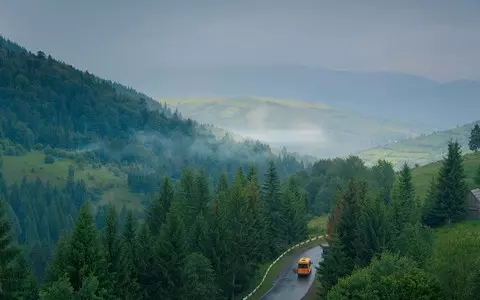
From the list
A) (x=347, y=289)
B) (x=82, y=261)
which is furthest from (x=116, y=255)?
(x=347, y=289)

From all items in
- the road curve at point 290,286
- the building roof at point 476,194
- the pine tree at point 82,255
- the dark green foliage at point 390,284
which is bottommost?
the road curve at point 290,286

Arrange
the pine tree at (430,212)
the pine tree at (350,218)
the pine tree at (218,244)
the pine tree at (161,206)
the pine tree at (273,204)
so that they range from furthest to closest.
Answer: the pine tree at (273,204)
the pine tree at (430,212)
the pine tree at (161,206)
the pine tree at (218,244)
the pine tree at (350,218)

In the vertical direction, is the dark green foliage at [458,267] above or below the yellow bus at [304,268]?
above

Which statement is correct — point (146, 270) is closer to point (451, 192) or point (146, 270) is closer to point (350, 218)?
point (350, 218)

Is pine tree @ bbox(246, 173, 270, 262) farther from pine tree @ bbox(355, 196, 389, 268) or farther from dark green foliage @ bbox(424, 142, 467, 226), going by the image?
dark green foliage @ bbox(424, 142, 467, 226)

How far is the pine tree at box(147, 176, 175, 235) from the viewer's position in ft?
290

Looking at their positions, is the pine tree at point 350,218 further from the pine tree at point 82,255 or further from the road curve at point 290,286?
the pine tree at point 82,255

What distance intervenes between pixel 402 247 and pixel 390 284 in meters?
24.5

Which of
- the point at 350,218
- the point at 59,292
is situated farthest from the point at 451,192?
the point at 59,292

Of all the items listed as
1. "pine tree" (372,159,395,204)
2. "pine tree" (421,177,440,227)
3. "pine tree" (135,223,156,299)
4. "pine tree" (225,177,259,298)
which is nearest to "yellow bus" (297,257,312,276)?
"pine tree" (225,177,259,298)

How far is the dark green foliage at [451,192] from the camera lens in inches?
3561

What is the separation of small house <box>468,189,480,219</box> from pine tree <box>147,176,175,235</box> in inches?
1881

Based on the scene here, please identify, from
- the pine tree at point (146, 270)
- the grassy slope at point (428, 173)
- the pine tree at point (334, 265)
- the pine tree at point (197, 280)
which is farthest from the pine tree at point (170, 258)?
the grassy slope at point (428, 173)

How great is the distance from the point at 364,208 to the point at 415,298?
25.3 meters
